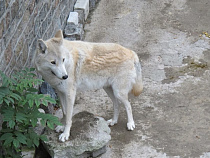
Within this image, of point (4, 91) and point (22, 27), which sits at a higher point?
point (22, 27)

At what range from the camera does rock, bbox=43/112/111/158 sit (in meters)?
6.38

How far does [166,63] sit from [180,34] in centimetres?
155

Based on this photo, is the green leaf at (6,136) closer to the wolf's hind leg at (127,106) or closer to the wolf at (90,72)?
the wolf at (90,72)

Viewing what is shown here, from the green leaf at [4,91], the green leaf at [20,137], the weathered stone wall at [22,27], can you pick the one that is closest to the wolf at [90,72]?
the weathered stone wall at [22,27]

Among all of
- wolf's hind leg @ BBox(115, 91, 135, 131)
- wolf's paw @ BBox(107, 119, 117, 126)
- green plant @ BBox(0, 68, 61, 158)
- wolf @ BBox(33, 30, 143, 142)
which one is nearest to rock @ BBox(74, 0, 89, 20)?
wolf @ BBox(33, 30, 143, 142)

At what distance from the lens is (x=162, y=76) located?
891 cm

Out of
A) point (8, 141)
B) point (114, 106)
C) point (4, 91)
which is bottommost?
point (114, 106)

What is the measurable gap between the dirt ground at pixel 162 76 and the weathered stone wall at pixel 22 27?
1.51 metres

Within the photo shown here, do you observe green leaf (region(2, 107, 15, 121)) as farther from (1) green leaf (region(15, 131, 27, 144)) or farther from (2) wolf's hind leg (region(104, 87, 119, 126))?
(2) wolf's hind leg (region(104, 87, 119, 126))

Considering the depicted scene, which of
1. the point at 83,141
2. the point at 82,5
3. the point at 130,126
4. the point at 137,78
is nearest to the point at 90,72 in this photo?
the point at 137,78

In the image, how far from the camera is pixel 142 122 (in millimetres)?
7562

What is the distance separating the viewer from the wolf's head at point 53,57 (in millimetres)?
5914

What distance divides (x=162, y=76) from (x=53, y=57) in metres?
3.55

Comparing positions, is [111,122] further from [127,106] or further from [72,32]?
[72,32]
